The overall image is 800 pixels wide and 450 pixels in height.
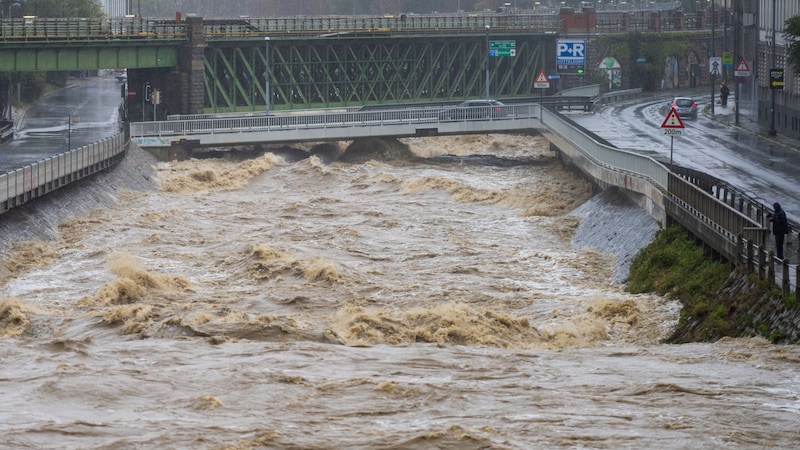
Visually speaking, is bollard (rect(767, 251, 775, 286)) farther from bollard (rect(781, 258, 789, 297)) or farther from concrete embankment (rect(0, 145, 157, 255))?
concrete embankment (rect(0, 145, 157, 255))

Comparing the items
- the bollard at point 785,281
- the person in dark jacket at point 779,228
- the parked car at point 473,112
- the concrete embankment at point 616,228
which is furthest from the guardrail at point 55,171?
the bollard at point 785,281

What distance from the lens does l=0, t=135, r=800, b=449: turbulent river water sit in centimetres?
2472

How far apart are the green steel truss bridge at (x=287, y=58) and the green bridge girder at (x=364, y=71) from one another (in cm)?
8

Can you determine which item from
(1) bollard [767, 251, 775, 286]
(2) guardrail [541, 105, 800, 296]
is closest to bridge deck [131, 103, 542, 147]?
(2) guardrail [541, 105, 800, 296]

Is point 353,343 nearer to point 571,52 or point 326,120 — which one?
point 326,120

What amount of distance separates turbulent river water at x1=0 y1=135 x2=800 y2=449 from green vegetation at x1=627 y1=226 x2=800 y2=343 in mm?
662

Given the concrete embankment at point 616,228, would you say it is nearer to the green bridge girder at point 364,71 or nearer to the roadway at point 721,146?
the roadway at point 721,146

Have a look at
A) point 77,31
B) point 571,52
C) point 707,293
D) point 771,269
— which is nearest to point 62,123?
point 77,31

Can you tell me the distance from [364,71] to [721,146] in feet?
109

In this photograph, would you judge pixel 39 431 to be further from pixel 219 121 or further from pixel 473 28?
pixel 473 28

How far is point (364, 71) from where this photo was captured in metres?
94.0

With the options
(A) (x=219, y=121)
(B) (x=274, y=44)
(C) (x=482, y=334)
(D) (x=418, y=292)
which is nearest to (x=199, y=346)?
(C) (x=482, y=334)

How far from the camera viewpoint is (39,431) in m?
24.2

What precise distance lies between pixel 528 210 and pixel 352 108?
120 feet
